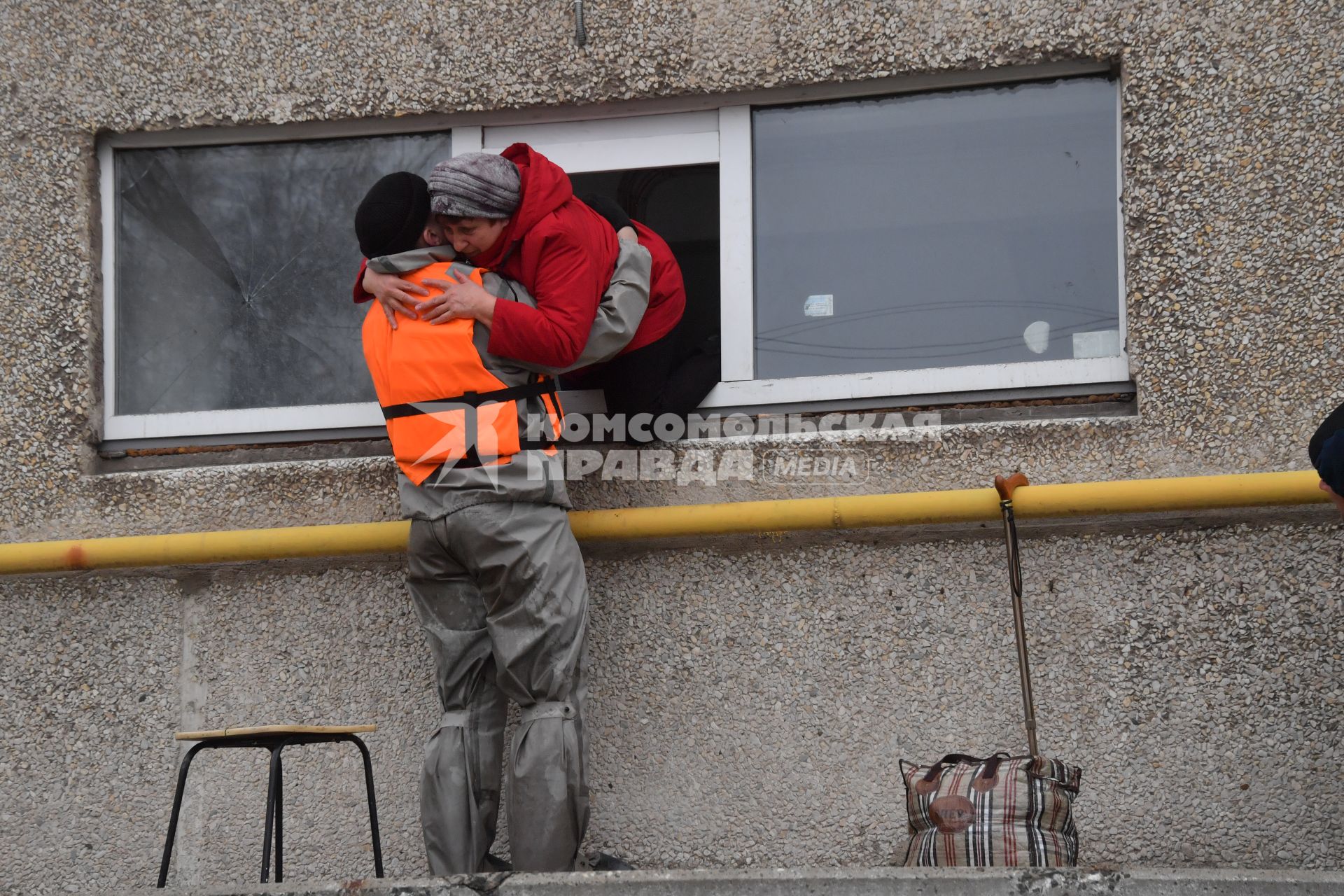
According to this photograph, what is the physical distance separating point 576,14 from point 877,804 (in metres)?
2.44

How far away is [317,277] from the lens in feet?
13.4

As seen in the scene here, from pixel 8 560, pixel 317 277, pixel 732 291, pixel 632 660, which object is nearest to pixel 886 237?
pixel 732 291

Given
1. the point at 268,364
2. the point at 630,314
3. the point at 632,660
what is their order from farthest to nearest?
the point at 268,364
the point at 632,660
the point at 630,314

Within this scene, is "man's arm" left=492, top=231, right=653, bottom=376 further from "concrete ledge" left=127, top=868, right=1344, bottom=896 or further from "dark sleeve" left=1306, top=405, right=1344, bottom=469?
"dark sleeve" left=1306, top=405, right=1344, bottom=469

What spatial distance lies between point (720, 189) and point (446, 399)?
3.84ft

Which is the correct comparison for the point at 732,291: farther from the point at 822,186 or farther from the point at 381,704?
the point at 381,704

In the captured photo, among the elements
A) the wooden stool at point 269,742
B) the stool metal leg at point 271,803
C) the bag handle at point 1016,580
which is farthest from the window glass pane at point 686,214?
the stool metal leg at point 271,803

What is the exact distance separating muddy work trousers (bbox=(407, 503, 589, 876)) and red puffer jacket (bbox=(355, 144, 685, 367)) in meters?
0.42

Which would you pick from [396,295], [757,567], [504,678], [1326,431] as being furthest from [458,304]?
[1326,431]

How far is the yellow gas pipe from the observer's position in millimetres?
3303

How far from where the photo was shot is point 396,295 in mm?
3268

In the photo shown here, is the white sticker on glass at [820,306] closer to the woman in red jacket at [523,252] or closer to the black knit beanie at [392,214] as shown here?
the woman in red jacket at [523,252]

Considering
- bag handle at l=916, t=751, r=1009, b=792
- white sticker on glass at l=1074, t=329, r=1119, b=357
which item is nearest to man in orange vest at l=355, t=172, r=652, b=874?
bag handle at l=916, t=751, r=1009, b=792

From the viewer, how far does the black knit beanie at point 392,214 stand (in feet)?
10.7
